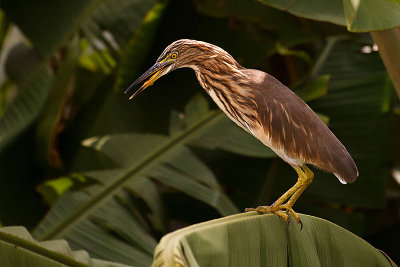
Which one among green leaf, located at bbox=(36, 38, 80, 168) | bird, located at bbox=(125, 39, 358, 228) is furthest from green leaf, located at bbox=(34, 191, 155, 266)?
bird, located at bbox=(125, 39, 358, 228)

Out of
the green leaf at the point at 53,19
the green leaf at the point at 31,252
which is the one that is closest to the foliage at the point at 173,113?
the green leaf at the point at 53,19

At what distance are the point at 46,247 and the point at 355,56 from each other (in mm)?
2615

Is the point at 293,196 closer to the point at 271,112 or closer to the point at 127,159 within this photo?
the point at 271,112

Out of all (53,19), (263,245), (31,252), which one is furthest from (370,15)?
(53,19)

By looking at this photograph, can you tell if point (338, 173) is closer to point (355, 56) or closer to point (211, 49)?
point (211, 49)

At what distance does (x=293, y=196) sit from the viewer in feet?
5.61

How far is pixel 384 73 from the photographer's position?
3846mm

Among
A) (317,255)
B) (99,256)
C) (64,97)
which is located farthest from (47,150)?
(317,255)

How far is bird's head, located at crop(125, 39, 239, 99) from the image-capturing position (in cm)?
154

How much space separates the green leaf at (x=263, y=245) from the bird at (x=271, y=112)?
0.21 m

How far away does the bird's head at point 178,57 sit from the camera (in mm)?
1544

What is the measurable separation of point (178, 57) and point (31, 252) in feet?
3.13

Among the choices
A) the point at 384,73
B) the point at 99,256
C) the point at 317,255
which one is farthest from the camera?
the point at 384,73

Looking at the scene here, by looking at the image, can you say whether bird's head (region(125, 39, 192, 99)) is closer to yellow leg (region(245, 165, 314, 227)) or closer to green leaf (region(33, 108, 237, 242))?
yellow leg (region(245, 165, 314, 227))
